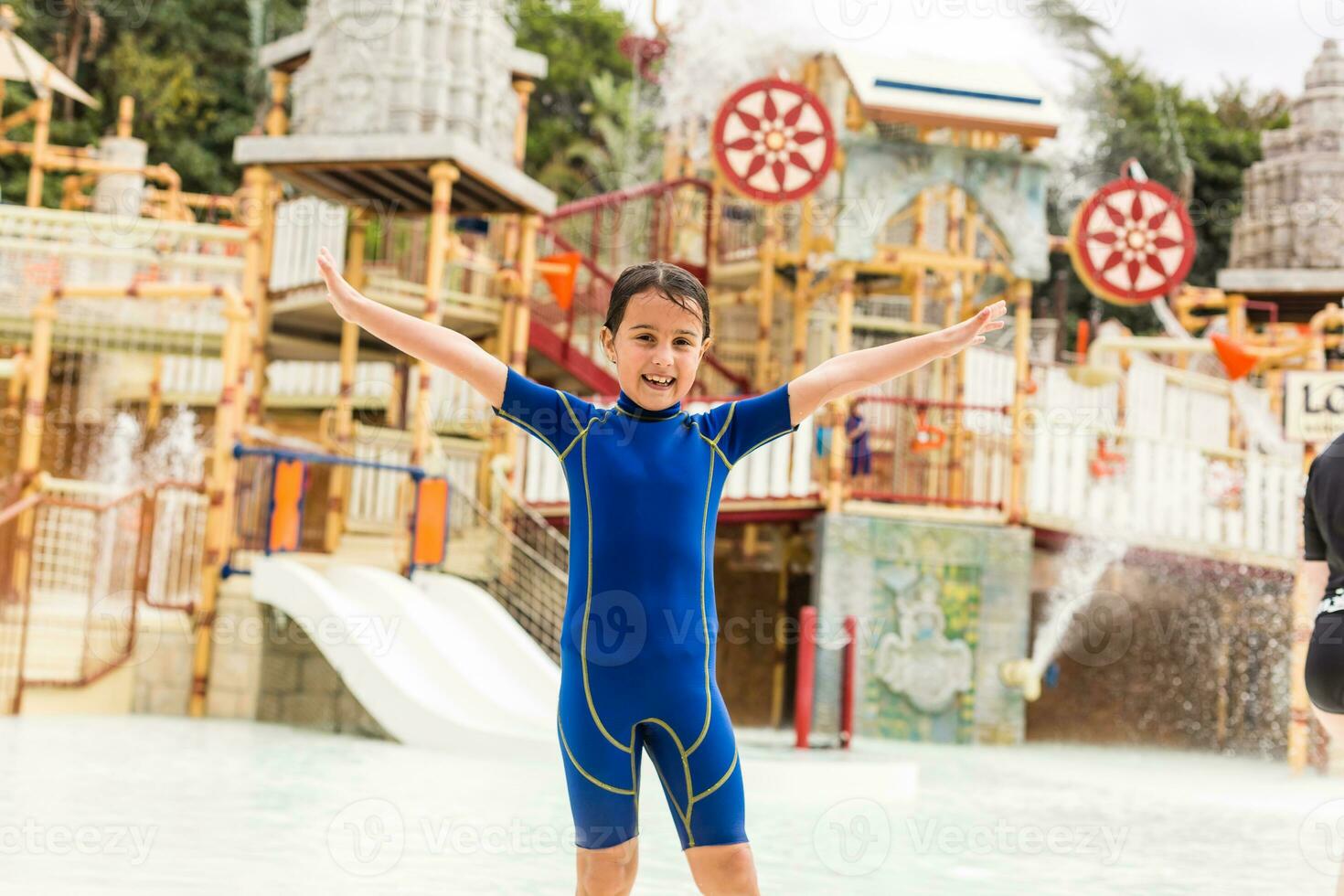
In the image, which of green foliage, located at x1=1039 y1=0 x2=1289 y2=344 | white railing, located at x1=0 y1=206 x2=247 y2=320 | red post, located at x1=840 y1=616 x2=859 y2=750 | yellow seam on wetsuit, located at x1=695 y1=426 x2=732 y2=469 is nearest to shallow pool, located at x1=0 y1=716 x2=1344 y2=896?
red post, located at x1=840 y1=616 x2=859 y2=750

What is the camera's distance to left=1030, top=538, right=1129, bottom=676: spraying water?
1362 cm

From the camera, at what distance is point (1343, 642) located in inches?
106

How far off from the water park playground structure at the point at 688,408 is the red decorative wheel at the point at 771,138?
0.03 metres

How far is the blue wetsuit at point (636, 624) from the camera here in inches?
105

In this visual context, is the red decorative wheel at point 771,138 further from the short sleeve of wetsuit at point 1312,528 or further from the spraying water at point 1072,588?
the short sleeve of wetsuit at point 1312,528

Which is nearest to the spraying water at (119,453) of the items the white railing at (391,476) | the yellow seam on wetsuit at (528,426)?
A: the white railing at (391,476)

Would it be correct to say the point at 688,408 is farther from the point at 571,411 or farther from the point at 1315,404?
the point at 571,411

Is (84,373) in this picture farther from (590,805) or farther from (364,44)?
(590,805)

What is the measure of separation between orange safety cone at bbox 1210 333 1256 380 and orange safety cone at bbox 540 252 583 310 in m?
6.25

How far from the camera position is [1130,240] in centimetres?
1266

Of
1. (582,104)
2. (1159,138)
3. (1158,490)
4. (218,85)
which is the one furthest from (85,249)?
(1159,138)

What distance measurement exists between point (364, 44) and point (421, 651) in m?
5.10

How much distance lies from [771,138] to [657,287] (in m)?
10.2

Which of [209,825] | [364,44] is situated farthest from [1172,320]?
[209,825]
